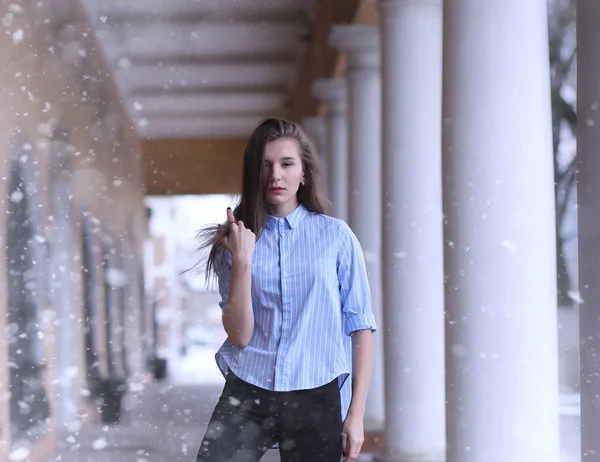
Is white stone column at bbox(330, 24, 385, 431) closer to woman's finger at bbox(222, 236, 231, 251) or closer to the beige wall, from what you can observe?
the beige wall

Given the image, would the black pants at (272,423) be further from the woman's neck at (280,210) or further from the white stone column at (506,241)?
the white stone column at (506,241)

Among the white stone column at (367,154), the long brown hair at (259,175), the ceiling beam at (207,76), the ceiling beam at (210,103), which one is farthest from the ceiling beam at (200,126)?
the long brown hair at (259,175)

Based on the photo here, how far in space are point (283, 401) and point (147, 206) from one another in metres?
18.9

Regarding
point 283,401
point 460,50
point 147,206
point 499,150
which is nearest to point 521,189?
point 499,150

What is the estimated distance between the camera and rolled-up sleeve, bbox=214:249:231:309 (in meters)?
1.73

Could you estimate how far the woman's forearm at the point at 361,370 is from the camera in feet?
5.50

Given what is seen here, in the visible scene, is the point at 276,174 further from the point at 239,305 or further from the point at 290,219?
the point at 239,305

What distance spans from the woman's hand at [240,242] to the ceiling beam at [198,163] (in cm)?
1292

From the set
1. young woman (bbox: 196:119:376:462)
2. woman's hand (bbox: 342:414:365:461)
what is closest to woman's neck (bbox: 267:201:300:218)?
young woman (bbox: 196:119:376:462)

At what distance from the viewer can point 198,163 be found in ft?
52.1

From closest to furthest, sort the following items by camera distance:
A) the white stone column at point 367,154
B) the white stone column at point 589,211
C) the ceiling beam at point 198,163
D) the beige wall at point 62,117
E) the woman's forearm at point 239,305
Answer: the woman's forearm at point 239,305 → the white stone column at point 589,211 → the beige wall at point 62,117 → the white stone column at point 367,154 → the ceiling beam at point 198,163

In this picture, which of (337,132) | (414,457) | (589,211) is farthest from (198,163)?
(589,211)

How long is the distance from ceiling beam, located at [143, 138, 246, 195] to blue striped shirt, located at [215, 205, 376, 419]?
1285cm

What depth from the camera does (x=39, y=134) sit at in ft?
21.8
